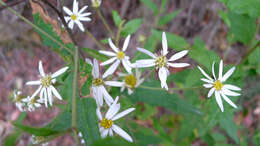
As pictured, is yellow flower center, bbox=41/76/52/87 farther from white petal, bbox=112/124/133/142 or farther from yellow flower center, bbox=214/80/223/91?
yellow flower center, bbox=214/80/223/91

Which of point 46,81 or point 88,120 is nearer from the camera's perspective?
point 88,120

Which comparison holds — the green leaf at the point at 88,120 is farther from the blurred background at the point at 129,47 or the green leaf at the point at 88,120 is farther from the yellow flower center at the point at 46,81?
the blurred background at the point at 129,47

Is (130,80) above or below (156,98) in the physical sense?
above

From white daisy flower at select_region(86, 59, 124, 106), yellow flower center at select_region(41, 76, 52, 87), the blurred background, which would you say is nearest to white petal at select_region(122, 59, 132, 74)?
white daisy flower at select_region(86, 59, 124, 106)

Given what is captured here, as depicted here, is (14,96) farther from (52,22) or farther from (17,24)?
(17,24)

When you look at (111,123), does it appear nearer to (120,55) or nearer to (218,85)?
(120,55)

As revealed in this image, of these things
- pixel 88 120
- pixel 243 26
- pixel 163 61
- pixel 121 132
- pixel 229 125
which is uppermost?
pixel 243 26

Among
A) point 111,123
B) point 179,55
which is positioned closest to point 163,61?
point 179,55

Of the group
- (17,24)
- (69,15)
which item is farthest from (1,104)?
(69,15)
